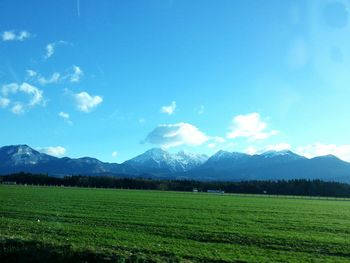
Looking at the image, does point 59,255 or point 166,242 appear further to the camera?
point 166,242

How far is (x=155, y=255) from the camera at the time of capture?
20297mm

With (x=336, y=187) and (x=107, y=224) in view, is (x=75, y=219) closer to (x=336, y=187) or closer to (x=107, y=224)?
(x=107, y=224)

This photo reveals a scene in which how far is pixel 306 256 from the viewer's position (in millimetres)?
22047

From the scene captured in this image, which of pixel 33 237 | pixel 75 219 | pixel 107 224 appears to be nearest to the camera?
pixel 33 237

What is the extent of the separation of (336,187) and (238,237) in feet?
575

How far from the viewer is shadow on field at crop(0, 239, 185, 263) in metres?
19.2

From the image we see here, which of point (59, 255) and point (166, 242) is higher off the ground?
point (166, 242)

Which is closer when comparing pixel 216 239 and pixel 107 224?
pixel 216 239

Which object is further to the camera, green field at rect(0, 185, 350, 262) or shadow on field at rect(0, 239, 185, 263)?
green field at rect(0, 185, 350, 262)

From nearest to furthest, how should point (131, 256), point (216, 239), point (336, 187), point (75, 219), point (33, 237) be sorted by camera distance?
point (131, 256) < point (33, 237) < point (216, 239) < point (75, 219) < point (336, 187)

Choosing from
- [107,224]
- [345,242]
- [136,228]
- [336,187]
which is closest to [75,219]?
[107,224]

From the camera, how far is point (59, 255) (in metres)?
20.1

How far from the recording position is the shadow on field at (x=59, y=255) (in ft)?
63.0

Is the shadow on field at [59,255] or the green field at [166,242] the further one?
the green field at [166,242]
